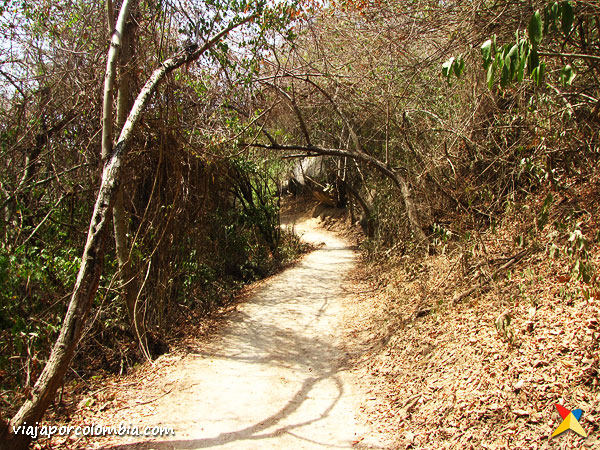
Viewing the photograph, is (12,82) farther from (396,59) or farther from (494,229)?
(494,229)

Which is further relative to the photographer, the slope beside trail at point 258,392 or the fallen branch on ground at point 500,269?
the fallen branch on ground at point 500,269

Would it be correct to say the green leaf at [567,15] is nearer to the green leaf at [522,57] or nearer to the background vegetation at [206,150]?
the green leaf at [522,57]

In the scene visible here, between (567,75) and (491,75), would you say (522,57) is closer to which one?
(491,75)

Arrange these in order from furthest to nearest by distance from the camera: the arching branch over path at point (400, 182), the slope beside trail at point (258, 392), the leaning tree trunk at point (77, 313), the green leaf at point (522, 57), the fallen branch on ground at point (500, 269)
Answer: the arching branch over path at point (400, 182), the fallen branch on ground at point (500, 269), the slope beside trail at point (258, 392), the leaning tree trunk at point (77, 313), the green leaf at point (522, 57)

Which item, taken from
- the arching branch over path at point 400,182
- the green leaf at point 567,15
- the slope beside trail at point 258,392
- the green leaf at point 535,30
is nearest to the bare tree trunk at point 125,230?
the slope beside trail at point 258,392

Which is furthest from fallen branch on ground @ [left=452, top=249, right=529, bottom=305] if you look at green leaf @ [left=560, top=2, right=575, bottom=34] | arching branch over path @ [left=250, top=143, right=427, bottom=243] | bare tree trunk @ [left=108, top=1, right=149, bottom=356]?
bare tree trunk @ [left=108, top=1, right=149, bottom=356]

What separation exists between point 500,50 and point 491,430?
111 inches

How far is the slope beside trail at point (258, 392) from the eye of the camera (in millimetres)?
4094

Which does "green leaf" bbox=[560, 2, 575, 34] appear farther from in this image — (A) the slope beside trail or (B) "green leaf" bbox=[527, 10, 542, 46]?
(A) the slope beside trail

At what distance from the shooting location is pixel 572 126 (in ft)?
18.1

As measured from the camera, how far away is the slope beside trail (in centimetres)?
409

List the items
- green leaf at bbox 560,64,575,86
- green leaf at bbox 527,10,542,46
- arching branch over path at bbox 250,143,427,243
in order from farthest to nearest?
1. arching branch over path at bbox 250,143,427,243
2. green leaf at bbox 560,64,575,86
3. green leaf at bbox 527,10,542,46

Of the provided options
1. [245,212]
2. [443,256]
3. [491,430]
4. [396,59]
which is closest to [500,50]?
[491,430]

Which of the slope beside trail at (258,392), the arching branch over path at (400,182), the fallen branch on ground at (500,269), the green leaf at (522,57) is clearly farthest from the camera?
the arching branch over path at (400,182)
